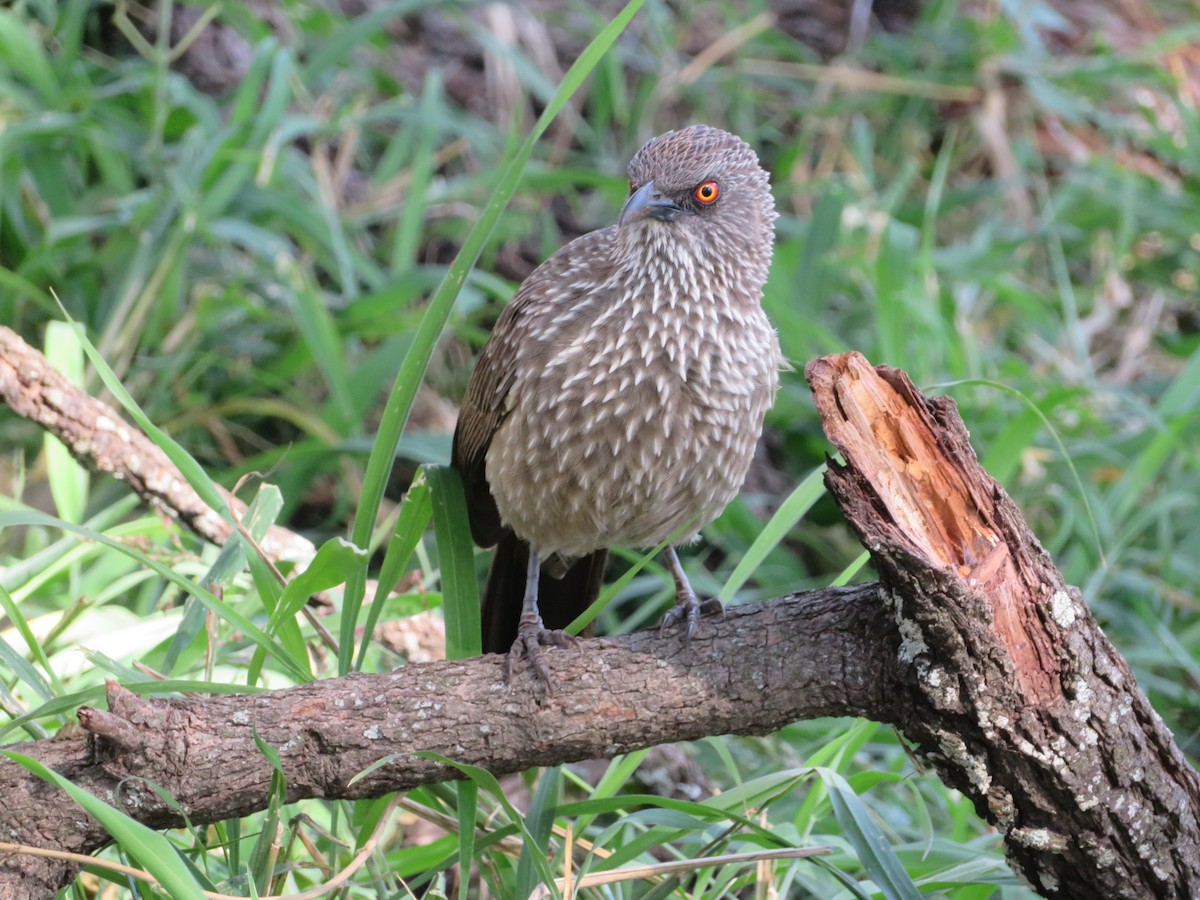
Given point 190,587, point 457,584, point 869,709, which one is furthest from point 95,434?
point 869,709

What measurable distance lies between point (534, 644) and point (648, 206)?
3.63 feet

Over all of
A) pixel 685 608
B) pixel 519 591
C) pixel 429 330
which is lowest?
pixel 519 591

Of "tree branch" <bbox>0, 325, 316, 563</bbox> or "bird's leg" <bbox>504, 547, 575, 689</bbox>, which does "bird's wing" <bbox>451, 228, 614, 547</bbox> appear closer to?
"bird's leg" <bbox>504, 547, 575, 689</bbox>

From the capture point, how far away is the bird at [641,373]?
2.92 meters

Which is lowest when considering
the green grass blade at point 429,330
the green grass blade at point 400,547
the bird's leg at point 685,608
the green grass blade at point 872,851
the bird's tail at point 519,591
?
the bird's tail at point 519,591

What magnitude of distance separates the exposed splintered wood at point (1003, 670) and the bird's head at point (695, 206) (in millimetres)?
869

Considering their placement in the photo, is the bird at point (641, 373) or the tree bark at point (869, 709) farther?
the bird at point (641, 373)

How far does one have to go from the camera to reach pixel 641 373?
2.91 m

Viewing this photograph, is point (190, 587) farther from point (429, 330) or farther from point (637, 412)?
point (637, 412)

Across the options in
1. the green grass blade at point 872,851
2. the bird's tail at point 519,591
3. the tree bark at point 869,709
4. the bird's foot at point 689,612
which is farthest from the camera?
the bird's tail at point 519,591

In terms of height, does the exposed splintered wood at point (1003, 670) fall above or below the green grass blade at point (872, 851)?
above

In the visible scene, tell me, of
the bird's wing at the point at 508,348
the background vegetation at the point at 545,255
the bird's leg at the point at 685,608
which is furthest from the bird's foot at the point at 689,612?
the bird's wing at the point at 508,348

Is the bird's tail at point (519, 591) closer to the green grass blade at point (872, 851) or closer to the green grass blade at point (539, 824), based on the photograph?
the green grass blade at point (539, 824)

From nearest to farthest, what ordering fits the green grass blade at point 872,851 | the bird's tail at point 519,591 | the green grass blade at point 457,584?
1. the green grass blade at point 872,851
2. the green grass blade at point 457,584
3. the bird's tail at point 519,591
